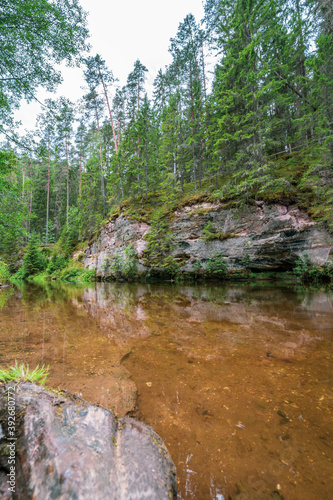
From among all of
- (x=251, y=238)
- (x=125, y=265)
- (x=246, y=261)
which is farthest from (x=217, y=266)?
(x=125, y=265)

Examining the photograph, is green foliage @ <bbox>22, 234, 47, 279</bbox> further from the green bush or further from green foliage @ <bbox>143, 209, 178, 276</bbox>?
green foliage @ <bbox>143, 209, 178, 276</bbox>

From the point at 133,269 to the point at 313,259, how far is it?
12287 millimetres

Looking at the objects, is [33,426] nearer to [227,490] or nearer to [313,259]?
[227,490]

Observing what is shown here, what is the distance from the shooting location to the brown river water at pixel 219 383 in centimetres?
132

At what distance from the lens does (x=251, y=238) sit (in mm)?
12188

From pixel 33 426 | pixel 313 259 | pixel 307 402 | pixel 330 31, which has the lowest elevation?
pixel 307 402

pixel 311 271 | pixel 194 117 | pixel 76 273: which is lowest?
pixel 76 273

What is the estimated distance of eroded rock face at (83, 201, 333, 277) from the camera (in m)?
10.8

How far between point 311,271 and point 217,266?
5094mm

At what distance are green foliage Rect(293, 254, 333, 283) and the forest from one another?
237cm

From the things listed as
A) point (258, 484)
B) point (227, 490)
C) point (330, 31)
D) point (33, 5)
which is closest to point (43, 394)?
point (227, 490)

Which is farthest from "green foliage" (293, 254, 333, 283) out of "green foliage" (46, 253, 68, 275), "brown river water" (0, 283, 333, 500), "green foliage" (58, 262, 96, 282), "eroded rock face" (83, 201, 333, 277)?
"green foliage" (46, 253, 68, 275)

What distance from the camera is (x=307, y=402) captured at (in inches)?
77.0

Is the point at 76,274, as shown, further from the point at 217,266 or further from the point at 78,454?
the point at 78,454
